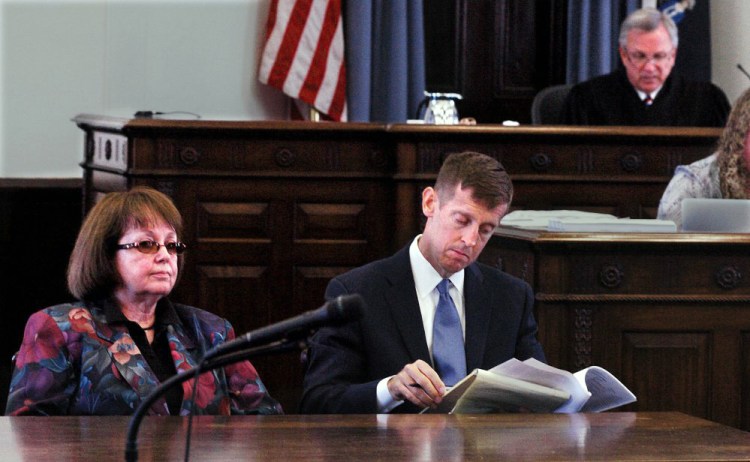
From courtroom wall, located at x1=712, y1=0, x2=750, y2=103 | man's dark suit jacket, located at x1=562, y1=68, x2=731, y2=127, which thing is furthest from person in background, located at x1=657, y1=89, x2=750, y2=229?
courtroom wall, located at x1=712, y1=0, x2=750, y2=103

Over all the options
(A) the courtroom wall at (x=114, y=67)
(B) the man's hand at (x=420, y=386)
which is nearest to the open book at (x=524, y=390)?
(B) the man's hand at (x=420, y=386)

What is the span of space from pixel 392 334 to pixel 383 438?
686 millimetres

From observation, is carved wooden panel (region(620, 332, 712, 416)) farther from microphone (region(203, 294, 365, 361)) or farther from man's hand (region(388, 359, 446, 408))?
microphone (region(203, 294, 365, 361))

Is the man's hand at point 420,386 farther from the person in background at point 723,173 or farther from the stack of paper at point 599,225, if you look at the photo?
the person in background at point 723,173

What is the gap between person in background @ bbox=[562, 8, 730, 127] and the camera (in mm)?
5617

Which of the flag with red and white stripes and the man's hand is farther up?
the flag with red and white stripes

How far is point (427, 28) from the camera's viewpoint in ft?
22.5

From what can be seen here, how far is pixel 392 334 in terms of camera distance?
268 cm

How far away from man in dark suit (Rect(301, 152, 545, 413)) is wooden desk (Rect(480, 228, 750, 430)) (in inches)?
26.4

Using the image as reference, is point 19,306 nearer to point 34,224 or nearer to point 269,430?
point 34,224

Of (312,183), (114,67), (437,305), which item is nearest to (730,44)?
(312,183)

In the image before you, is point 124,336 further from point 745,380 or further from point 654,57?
point 654,57

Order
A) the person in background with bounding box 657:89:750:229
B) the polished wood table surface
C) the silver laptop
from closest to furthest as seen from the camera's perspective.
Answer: the polished wood table surface → the silver laptop → the person in background with bounding box 657:89:750:229

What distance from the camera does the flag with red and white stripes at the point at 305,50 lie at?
21.2ft
